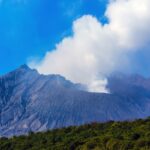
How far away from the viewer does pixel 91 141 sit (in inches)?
2918

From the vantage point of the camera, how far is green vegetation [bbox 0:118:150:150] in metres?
69.1

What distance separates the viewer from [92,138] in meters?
78.1

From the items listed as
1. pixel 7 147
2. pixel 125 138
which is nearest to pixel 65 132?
pixel 7 147

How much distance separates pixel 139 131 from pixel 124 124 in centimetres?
1715

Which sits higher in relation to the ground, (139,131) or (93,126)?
(93,126)

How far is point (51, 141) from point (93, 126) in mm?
12623

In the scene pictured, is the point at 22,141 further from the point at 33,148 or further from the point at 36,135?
the point at 33,148

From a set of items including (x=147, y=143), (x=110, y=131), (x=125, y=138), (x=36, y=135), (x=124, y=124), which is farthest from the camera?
(x=36, y=135)

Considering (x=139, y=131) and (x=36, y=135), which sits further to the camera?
(x=36, y=135)

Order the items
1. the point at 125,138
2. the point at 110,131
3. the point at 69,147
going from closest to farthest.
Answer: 1. the point at 125,138
2. the point at 69,147
3. the point at 110,131

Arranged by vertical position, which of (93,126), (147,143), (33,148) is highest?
(93,126)

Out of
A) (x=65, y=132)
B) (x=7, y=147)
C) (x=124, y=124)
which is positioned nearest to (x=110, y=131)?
(x=124, y=124)

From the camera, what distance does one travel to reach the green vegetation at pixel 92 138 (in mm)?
69062

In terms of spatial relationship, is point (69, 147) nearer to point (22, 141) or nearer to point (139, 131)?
point (139, 131)
